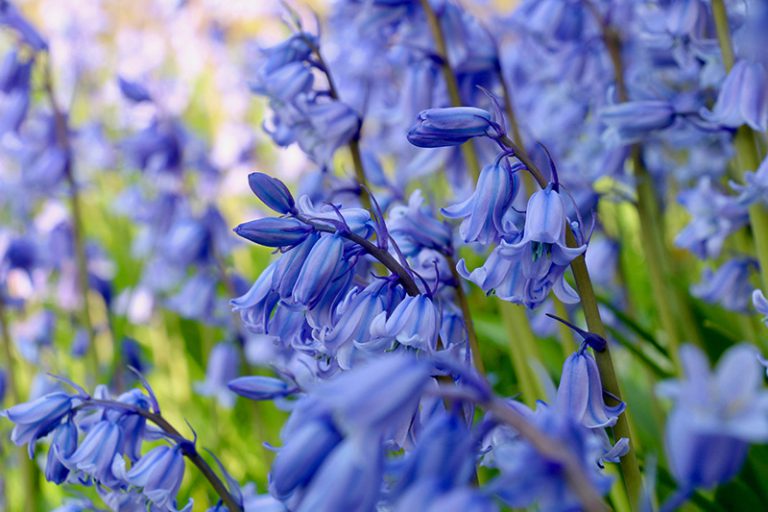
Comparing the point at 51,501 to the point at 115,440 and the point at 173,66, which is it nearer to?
the point at 115,440

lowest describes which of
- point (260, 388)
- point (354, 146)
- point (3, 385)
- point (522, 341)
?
point (3, 385)

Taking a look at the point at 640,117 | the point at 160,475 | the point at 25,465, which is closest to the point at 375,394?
the point at 160,475

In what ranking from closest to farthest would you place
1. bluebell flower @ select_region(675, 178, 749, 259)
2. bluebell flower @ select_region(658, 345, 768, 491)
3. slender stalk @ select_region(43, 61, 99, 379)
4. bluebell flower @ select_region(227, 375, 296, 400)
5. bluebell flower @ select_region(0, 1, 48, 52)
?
1. bluebell flower @ select_region(658, 345, 768, 491)
2. bluebell flower @ select_region(227, 375, 296, 400)
3. bluebell flower @ select_region(675, 178, 749, 259)
4. bluebell flower @ select_region(0, 1, 48, 52)
5. slender stalk @ select_region(43, 61, 99, 379)

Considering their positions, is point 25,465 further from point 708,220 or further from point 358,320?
point 708,220

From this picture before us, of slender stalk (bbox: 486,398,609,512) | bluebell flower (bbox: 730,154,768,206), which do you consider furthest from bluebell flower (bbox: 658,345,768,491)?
bluebell flower (bbox: 730,154,768,206)

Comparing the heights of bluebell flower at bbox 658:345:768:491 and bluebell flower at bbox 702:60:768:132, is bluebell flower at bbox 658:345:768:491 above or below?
above

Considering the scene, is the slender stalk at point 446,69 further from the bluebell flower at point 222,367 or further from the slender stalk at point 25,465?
the slender stalk at point 25,465

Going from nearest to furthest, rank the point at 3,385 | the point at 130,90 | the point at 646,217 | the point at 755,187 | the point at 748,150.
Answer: the point at 755,187 < the point at 748,150 < the point at 646,217 < the point at 130,90 < the point at 3,385

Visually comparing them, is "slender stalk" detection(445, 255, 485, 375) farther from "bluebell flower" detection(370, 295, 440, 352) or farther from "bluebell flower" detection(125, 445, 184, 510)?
"bluebell flower" detection(125, 445, 184, 510)
